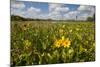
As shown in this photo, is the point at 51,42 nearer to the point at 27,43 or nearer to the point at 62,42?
the point at 62,42

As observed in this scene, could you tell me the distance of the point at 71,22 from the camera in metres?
2.17

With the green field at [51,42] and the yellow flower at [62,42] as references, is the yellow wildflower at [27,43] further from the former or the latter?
the yellow flower at [62,42]

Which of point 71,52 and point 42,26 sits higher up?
point 42,26

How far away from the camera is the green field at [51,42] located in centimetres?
197

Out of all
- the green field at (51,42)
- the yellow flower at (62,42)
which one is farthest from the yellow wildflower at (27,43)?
the yellow flower at (62,42)

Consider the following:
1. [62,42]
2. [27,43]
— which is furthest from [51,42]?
[27,43]

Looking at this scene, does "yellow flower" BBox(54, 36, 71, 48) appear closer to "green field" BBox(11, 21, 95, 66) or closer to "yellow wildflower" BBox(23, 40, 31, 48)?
"green field" BBox(11, 21, 95, 66)

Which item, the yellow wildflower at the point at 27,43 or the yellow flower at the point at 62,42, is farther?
the yellow flower at the point at 62,42

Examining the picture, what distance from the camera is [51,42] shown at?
6.84 ft

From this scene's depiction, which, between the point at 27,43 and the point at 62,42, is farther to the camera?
the point at 62,42
